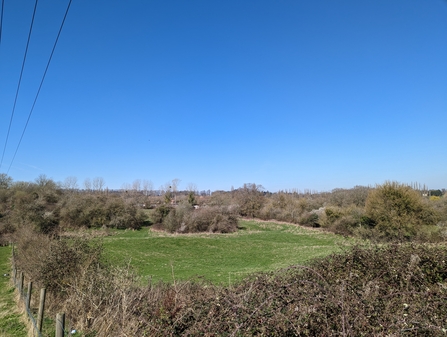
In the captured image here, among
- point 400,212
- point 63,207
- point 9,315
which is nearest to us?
point 9,315

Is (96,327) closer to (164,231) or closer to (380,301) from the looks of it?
(380,301)

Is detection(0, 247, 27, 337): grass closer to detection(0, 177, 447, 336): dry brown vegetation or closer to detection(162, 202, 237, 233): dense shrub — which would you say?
detection(0, 177, 447, 336): dry brown vegetation

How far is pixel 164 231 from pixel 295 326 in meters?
33.4

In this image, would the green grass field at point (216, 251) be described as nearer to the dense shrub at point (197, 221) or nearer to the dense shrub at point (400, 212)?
the dense shrub at point (197, 221)

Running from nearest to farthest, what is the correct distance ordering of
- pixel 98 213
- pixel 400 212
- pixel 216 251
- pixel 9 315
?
pixel 9 315, pixel 400 212, pixel 216 251, pixel 98 213

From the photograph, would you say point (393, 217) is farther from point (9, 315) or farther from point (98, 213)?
point (98, 213)

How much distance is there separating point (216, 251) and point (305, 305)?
21.2 meters

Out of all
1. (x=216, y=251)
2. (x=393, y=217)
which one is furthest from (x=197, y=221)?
(x=393, y=217)

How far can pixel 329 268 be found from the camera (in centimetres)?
506

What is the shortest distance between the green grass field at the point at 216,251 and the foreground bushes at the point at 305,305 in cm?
917

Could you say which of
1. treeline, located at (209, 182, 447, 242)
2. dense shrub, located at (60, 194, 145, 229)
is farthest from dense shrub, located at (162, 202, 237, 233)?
treeline, located at (209, 182, 447, 242)

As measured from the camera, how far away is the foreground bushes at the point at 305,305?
8.45 ft

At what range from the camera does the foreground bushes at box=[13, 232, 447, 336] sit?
2574 millimetres

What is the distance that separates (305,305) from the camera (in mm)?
2857
